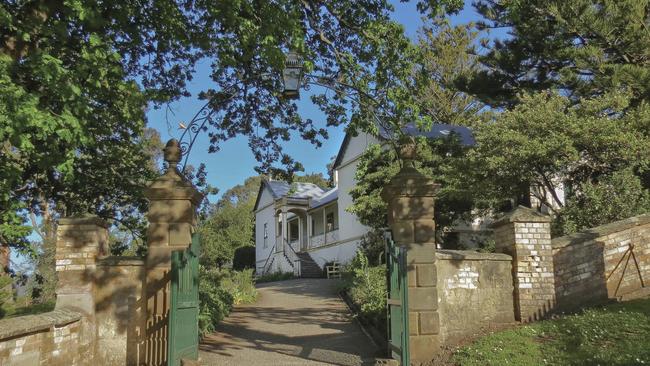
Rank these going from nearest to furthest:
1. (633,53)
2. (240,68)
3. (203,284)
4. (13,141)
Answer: (13,141), (240,68), (203,284), (633,53)

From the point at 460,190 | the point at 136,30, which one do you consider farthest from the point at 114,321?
the point at 460,190

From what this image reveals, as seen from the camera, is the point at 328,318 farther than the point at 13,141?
Yes

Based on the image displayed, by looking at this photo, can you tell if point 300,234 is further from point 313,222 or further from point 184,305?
point 184,305

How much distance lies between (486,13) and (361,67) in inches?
433

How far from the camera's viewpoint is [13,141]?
6.17 m

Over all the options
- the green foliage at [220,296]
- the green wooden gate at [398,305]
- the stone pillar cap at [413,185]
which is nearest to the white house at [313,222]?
the green foliage at [220,296]

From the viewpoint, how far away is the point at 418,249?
27.3ft

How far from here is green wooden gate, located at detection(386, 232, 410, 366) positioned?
7668 mm

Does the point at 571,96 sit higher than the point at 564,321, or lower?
higher

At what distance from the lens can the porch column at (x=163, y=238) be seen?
25.9 feet

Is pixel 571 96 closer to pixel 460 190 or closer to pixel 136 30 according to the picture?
pixel 460 190

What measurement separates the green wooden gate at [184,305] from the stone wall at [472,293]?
3.67 meters

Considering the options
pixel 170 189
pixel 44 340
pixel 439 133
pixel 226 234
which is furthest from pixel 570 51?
pixel 226 234

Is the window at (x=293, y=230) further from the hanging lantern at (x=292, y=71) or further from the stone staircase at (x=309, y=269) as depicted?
the hanging lantern at (x=292, y=71)
